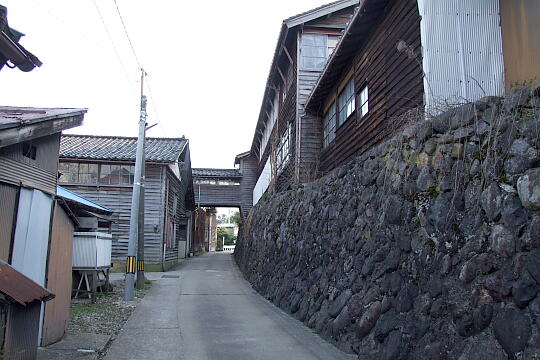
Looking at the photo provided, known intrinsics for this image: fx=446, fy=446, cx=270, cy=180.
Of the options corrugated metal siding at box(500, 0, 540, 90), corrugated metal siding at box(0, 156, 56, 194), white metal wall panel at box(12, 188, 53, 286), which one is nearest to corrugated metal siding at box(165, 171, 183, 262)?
corrugated metal siding at box(0, 156, 56, 194)

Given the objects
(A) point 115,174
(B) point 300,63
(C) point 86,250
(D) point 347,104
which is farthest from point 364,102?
(A) point 115,174

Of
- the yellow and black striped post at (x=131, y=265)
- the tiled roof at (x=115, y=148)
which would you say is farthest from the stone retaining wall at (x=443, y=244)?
the tiled roof at (x=115, y=148)

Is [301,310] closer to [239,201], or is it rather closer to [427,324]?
[427,324]

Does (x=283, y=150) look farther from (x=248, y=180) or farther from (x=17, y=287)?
(x=248, y=180)

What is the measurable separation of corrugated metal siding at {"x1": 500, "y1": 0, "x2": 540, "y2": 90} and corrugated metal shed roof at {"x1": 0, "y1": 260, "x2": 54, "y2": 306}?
698cm

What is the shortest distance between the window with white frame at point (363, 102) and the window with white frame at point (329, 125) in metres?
2.44

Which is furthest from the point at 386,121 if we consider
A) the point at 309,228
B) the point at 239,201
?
the point at 239,201

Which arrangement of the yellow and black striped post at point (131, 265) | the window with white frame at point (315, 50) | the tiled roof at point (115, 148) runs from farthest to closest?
the tiled roof at point (115, 148)
the window with white frame at point (315, 50)
the yellow and black striped post at point (131, 265)

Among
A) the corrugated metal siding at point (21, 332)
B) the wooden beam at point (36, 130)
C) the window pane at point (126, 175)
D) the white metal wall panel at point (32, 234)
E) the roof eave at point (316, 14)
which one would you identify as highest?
the roof eave at point (316, 14)

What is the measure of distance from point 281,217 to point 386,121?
579cm

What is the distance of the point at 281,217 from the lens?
1386 centimetres

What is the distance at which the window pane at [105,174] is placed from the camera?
21.0 metres

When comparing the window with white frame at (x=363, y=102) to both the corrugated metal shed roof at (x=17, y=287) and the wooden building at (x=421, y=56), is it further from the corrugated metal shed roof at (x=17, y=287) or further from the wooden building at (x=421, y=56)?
the corrugated metal shed roof at (x=17, y=287)

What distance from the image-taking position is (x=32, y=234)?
6.27m
